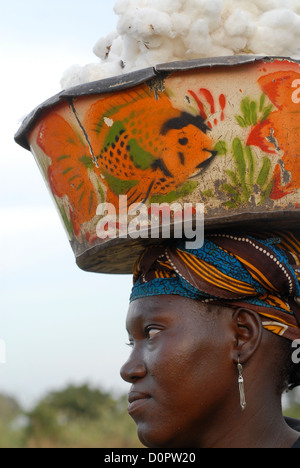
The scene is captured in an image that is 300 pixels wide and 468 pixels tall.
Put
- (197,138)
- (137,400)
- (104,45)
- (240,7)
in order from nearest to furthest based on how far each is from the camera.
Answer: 1. (197,138)
2. (240,7)
3. (137,400)
4. (104,45)

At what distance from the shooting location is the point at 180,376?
244cm

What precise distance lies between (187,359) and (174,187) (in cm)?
58

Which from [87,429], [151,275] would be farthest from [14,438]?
[151,275]

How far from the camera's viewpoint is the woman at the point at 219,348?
8.03ft

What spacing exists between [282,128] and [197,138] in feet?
0.85

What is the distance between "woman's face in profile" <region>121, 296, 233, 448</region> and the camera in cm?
244

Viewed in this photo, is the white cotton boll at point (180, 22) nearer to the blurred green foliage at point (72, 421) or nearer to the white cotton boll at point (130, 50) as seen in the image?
the white cotton boll at point (130, 50)

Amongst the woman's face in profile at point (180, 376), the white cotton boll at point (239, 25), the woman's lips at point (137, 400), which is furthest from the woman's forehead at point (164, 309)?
the white cotton boll at point (239, 25)

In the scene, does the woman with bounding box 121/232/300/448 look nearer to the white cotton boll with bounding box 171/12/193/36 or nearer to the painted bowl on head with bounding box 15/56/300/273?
the painted bowl on head with bounding box 15/56/300/273

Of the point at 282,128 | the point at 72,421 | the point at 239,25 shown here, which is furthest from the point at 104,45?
the point at 72,421

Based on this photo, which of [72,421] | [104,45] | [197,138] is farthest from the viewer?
[72,421]

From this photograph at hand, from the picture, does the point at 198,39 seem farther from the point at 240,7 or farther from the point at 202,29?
the point at 240,7

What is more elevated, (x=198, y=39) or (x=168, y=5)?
(x=168, y=5)

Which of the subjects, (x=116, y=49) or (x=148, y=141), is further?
(x=116, y=49)
